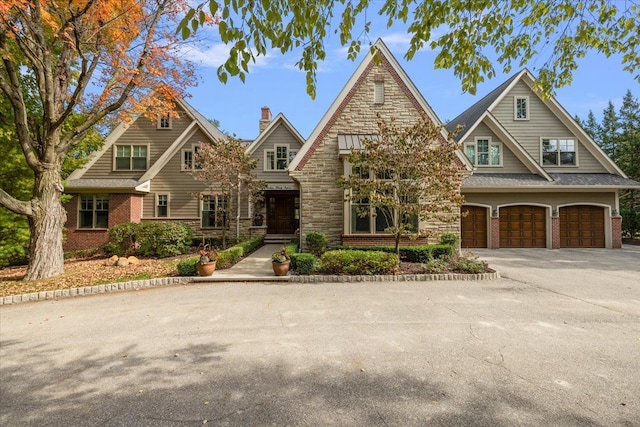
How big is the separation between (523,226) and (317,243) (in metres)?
12.1

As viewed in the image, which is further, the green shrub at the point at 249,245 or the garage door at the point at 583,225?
the garage door at the point at 583,225

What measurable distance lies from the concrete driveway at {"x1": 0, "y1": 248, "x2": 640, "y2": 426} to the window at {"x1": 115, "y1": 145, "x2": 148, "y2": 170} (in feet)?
43.2

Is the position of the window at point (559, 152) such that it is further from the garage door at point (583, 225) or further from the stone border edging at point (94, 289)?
the stone border edging at point (94, 289)

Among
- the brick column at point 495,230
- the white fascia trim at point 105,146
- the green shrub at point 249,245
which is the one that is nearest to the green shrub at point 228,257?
the green shrub at point 249,245

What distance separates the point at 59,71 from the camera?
9547 millimetres

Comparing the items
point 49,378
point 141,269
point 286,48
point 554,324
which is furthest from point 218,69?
point 141,269

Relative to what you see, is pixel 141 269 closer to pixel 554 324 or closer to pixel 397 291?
pixel 397 291

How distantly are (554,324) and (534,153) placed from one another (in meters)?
16.1

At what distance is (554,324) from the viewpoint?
5180 millimetres

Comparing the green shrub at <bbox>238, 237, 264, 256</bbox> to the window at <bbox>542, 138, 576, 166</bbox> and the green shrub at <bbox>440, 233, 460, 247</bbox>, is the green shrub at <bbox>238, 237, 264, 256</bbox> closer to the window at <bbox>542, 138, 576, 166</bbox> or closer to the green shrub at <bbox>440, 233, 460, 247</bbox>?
the green shrub at <bbox>440, 233, 460, 247</bbox>

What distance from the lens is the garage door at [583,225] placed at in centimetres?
1670

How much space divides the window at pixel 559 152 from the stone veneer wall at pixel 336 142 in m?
9.81

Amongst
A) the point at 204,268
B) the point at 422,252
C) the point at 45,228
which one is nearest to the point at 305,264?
the point at 204,268

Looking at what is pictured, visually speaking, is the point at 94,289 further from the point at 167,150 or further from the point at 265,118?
the point at 265,118
